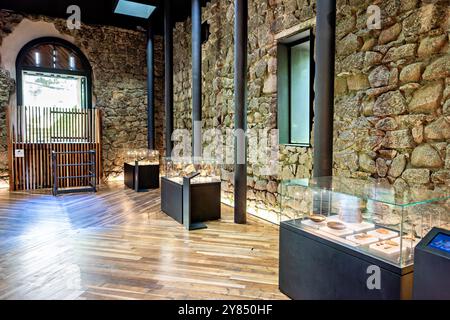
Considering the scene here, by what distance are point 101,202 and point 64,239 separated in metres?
2.05

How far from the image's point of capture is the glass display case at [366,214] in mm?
1797

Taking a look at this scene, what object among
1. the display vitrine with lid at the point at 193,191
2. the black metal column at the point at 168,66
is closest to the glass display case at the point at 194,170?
the display vitrine with lid at the point at 193,191

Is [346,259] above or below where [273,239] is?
above

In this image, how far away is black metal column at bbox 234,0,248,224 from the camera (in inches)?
173

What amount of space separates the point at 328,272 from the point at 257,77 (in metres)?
3.50

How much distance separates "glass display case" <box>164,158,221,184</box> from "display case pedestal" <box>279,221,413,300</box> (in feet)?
7.63

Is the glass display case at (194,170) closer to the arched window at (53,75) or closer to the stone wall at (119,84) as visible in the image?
the stone wall at (119,84)

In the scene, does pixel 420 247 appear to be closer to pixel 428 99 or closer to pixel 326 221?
pixel 326 221

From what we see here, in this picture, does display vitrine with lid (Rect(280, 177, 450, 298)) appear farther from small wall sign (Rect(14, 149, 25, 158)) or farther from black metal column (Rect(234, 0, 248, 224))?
small wall sign (Rect(14, 149, 25, 158))

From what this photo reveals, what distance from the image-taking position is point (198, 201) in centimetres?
446

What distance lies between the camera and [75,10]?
23.8 feet

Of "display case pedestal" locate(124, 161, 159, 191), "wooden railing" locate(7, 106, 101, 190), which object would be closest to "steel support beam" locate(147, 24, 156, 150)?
"display case pedestal" locate(124, 161, 159, 191)
